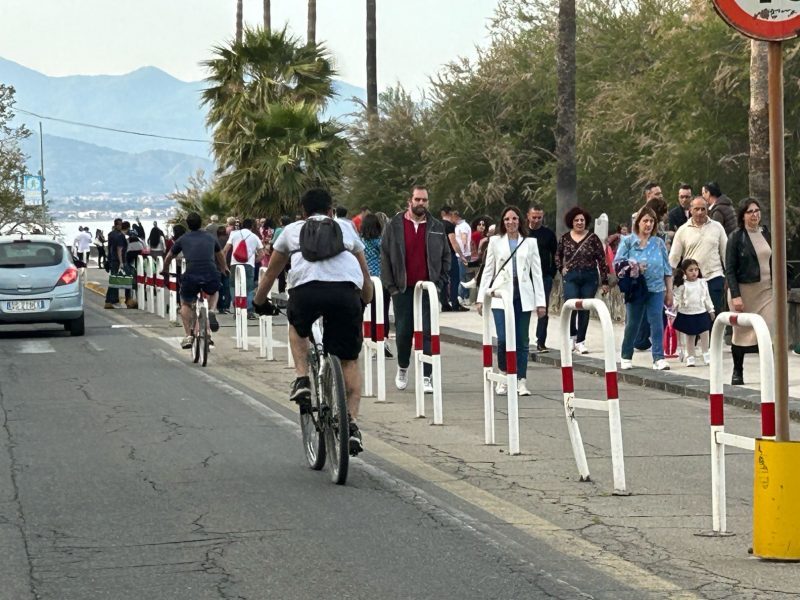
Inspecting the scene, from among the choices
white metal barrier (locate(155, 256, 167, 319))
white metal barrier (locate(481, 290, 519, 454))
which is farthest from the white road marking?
white metal barrier (locate(481, 290, 519, 454))

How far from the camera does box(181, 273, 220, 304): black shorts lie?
19656 mm

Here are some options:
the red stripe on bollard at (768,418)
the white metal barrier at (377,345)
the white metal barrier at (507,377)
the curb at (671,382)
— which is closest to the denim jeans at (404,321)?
the white metal barrier at (377,345)

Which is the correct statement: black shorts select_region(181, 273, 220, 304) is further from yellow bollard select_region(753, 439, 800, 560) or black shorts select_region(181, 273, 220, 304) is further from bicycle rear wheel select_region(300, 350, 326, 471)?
yellow bollard select_region(753, 439, 800, 560)

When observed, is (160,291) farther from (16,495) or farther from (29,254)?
(16,495)

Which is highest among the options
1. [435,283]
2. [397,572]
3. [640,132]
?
[640,132]

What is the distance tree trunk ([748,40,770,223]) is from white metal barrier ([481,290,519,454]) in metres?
8.91

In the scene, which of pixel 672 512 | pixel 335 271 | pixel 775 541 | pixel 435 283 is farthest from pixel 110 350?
pixel 775 541

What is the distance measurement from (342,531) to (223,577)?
3.77ft

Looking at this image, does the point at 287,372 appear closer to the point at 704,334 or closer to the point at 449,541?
the point at 704,334

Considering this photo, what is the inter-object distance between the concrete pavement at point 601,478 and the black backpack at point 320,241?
1454 mm

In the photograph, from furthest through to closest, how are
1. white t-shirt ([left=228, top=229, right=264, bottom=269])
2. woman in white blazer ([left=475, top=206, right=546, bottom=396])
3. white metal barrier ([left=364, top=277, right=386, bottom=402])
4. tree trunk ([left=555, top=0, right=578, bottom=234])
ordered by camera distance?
white t-shirt ([left=228, top=229, right=264, bottom=269]), tree trunk ([left=555, top=0, right=578, bottom=234]), woman in white blazer ([left=475, top=206, right=546, bottom=396]), white metal barrier ([left=364, top=277, right=386, bottom=402])

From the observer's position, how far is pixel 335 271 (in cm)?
1028

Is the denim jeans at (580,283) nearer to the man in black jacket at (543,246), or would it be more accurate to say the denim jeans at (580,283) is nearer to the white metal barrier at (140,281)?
the man in black jacket at (543,246)

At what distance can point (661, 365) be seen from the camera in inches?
668
